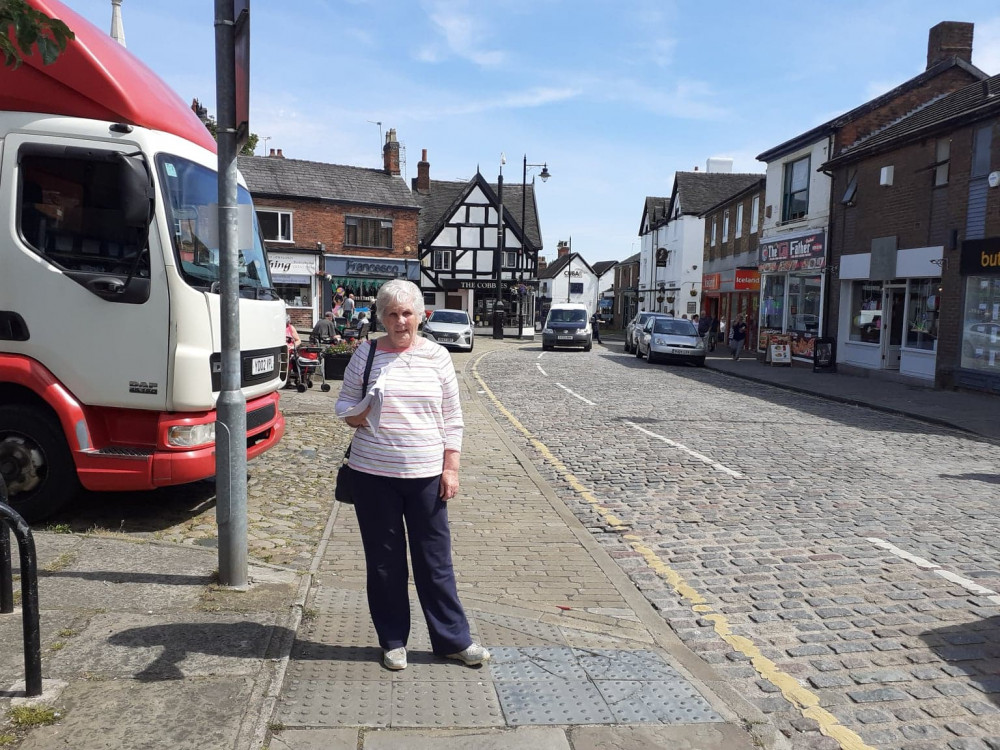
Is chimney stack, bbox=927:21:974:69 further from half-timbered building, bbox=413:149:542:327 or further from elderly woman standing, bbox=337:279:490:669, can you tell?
half-timbered building, bbox=413:149:542:327

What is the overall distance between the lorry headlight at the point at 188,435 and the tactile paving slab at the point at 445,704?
287cm

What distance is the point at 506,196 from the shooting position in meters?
58.9

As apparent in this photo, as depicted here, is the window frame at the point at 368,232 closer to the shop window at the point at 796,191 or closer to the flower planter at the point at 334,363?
the shop window at the point at 796,191

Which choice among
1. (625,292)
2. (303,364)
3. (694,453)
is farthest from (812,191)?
(625,292)

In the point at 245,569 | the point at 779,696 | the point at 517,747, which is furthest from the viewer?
the point at 245,569

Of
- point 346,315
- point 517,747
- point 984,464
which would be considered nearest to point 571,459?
point 984,464

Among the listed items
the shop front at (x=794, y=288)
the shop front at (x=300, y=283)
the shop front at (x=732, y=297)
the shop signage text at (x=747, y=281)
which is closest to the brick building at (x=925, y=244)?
the shop front at (x=794, y=288)

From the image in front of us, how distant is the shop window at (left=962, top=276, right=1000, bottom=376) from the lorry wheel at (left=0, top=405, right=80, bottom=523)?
17.3 m

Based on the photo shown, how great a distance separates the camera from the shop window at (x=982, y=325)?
17062 millimetres

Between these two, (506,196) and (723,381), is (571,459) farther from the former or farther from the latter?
(506,196)

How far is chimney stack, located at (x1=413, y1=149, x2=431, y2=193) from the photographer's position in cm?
5353

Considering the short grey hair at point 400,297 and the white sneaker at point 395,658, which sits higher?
the short grey hair at point 400,297

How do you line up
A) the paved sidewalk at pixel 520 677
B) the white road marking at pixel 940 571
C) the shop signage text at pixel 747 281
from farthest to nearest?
the shop signage text at pixel 747 281 < the white road marking at pixel 940 571 < the paved sidewalk at pixel 520 677

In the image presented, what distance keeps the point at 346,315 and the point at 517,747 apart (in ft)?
68.4
